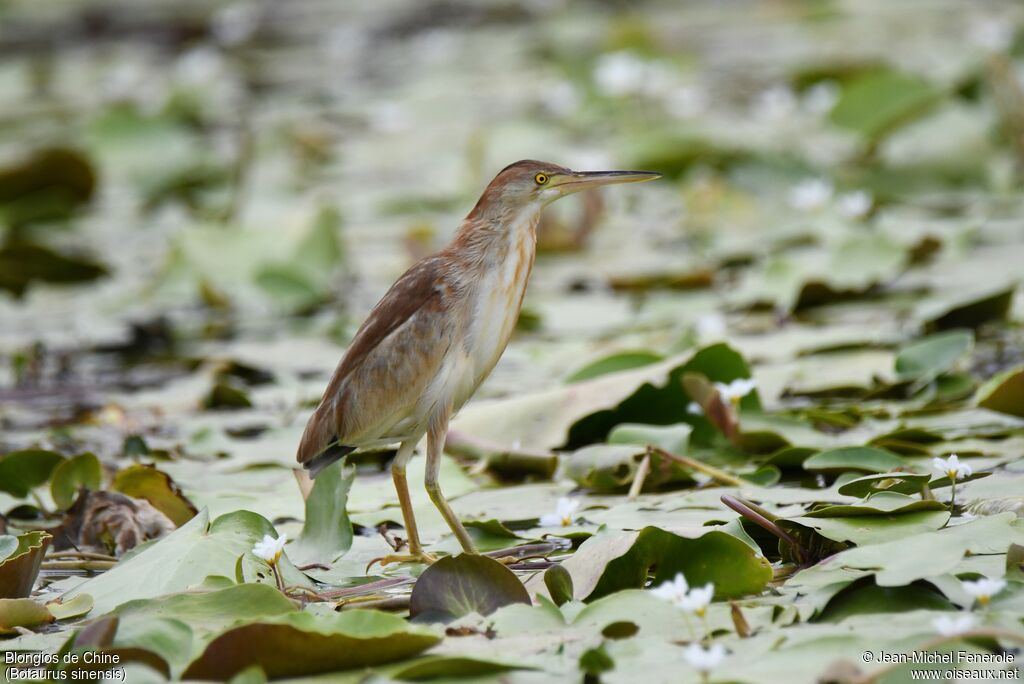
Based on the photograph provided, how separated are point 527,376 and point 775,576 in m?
2.13

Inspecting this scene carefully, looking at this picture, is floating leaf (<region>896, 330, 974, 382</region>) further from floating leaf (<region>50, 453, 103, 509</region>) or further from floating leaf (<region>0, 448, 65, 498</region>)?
floating leaf (<region>0, 448, 65, 498</region>)

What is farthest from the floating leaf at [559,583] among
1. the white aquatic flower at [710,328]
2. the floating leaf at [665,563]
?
the white aquatic flower at [710,328]

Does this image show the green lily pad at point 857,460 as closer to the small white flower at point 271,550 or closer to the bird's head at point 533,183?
the bird's head at point 533,183

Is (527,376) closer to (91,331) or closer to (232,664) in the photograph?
(91,331)

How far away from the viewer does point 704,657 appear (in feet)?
7.47

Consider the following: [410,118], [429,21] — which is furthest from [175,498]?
[429,21]

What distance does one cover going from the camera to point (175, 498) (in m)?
3.56

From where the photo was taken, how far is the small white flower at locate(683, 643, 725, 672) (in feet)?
7.43

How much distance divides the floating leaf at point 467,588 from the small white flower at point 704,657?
0.49 m

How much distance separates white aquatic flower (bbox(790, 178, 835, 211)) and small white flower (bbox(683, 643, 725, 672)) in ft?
14.2

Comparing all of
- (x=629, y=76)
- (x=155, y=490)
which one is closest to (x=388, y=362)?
(x=155, y=490)

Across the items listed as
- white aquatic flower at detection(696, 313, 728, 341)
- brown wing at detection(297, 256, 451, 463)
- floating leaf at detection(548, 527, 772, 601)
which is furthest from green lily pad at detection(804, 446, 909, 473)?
white aquatic flower at detection(696, 313, 728, 341)

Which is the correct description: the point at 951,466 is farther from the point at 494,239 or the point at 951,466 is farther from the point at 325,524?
the point at 325,524

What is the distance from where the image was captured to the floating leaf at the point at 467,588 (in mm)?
2764
